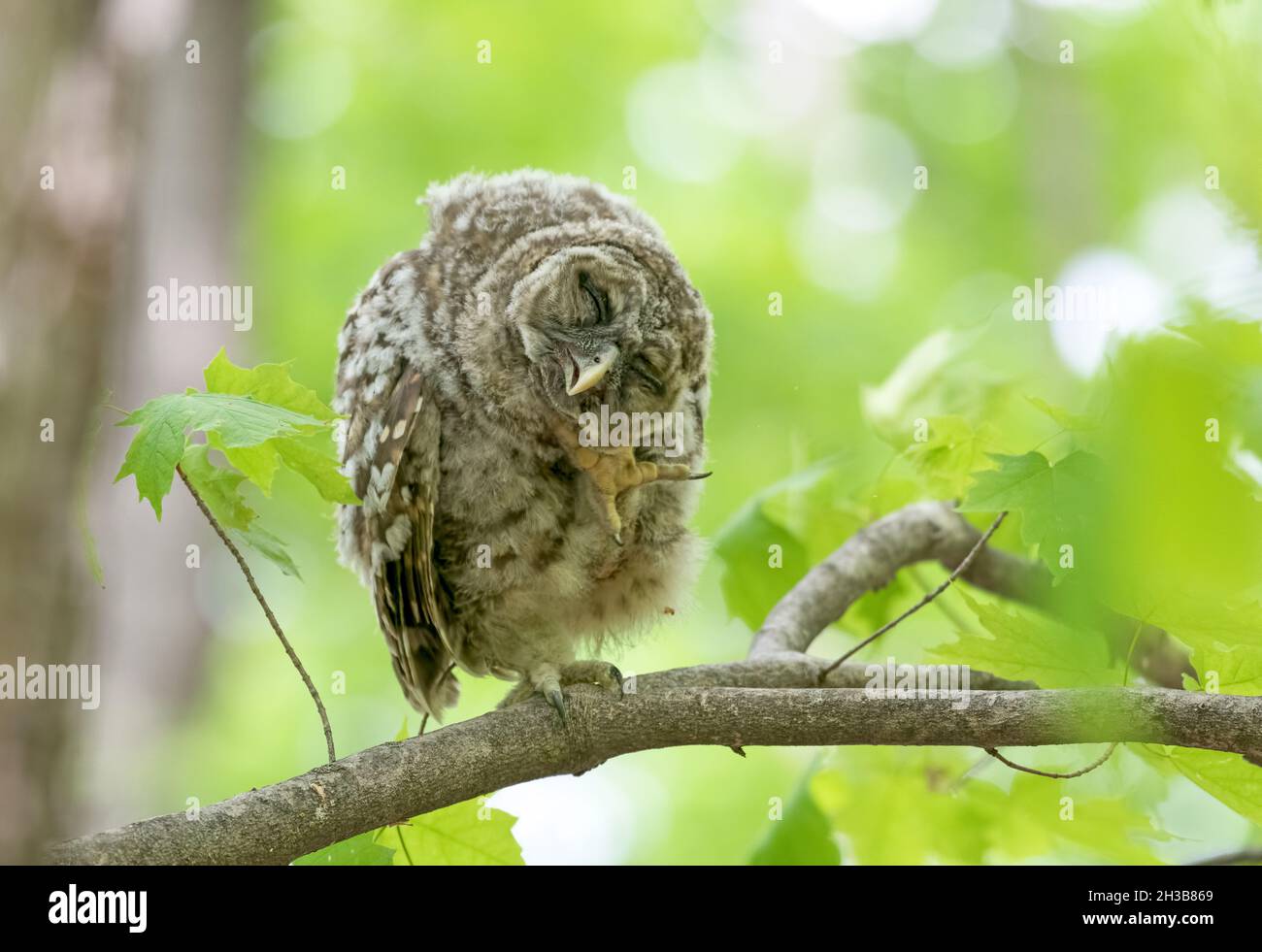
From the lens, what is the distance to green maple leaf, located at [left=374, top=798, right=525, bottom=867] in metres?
2.24

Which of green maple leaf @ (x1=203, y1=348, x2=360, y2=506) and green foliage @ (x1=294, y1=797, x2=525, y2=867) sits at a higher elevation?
green maple leaf @ (x1=203, y1=348, x2=360, y2=506)

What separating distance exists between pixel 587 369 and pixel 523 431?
30 centimetres

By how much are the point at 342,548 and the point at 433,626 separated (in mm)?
401

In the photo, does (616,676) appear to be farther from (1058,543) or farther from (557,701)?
(1058,543)

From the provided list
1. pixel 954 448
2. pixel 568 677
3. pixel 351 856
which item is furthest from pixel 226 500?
pixel 954 448

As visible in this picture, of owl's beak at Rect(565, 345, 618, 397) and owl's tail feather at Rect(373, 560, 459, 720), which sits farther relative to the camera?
owl's tail feather at Rect(373, 560, 459, 720)

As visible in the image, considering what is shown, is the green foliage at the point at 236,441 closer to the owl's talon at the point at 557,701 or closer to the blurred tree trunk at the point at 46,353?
the blurred tree trunk at the point at 46,353

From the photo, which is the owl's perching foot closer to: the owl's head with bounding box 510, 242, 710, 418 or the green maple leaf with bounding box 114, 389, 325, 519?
the owl's head with bounding box 510, 242, 710, 418

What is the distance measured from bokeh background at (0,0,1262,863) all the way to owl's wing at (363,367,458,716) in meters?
0.73

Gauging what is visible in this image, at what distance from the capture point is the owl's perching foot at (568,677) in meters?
2.50

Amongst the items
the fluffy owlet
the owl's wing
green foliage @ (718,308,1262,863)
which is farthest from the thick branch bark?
the owl's wing
